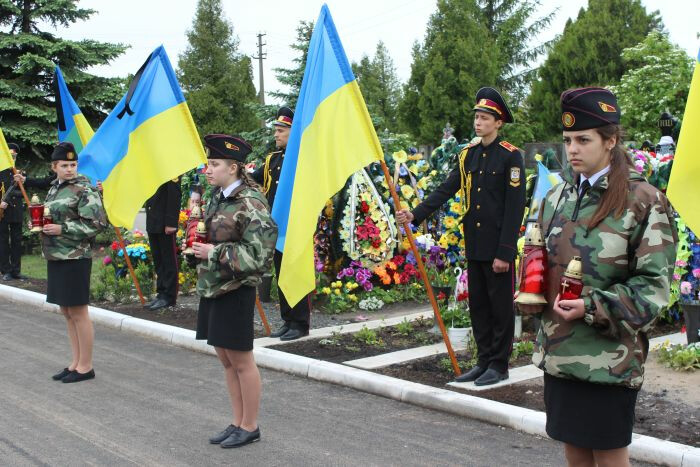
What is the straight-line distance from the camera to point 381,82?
1993 inches

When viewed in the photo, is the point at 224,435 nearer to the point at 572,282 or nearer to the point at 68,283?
the point at 68,283

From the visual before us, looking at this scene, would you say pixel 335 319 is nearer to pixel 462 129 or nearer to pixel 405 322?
pixel 405 322

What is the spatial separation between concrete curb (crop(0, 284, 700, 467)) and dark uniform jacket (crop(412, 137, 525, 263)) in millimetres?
1133

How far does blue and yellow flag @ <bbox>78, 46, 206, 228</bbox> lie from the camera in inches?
347

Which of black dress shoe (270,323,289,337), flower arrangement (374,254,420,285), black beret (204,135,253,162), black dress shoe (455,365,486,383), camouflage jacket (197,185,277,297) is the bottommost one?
black dress shoe (270,323,289,337)

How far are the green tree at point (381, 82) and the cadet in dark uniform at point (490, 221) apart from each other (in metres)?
37.5

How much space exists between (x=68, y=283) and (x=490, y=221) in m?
3.62

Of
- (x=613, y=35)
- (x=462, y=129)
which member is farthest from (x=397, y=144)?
(x=613, y=35)

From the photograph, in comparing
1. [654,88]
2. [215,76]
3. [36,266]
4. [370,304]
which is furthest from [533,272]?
[215,76]

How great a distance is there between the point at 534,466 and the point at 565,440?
68.1 inches

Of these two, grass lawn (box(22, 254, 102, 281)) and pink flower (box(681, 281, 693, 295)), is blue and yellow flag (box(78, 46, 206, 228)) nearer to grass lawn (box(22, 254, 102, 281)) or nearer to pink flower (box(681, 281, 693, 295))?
pink flower (box(681, 281, 693, 295))

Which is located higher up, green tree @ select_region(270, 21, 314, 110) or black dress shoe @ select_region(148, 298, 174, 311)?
green tree @ select_region(270, 21, 314, 110)

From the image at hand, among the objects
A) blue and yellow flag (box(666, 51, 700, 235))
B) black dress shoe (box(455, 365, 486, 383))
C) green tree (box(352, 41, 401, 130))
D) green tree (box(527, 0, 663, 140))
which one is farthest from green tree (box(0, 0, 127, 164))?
green tree (box(352, 41, 401, 130))

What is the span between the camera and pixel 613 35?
34906 mm
